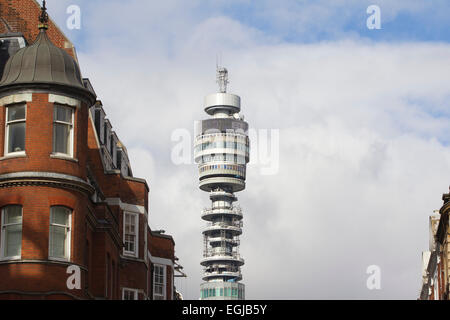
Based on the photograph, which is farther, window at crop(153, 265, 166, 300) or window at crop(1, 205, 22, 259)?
window at crop(153, 265, 166, 300)

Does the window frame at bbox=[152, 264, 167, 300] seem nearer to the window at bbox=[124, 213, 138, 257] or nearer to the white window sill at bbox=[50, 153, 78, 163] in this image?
the window at bbox=[124, 213, 138, 257]

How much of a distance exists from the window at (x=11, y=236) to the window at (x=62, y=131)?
3632mm

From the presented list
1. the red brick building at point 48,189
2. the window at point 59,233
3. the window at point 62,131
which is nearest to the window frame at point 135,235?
the red brick building at point 48,189

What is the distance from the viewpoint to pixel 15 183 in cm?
4494

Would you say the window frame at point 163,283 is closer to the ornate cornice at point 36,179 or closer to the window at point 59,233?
the window at point 59,233

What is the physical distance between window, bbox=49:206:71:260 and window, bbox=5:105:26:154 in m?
3.11

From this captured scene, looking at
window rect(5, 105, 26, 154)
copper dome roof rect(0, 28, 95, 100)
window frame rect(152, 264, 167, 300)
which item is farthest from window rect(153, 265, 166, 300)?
window rect(5, 105, 26, 154)

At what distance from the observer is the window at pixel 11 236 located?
144 ft

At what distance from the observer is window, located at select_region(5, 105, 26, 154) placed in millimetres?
45812

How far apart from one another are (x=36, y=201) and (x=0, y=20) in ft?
65.0

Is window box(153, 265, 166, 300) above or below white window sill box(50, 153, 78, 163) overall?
below
